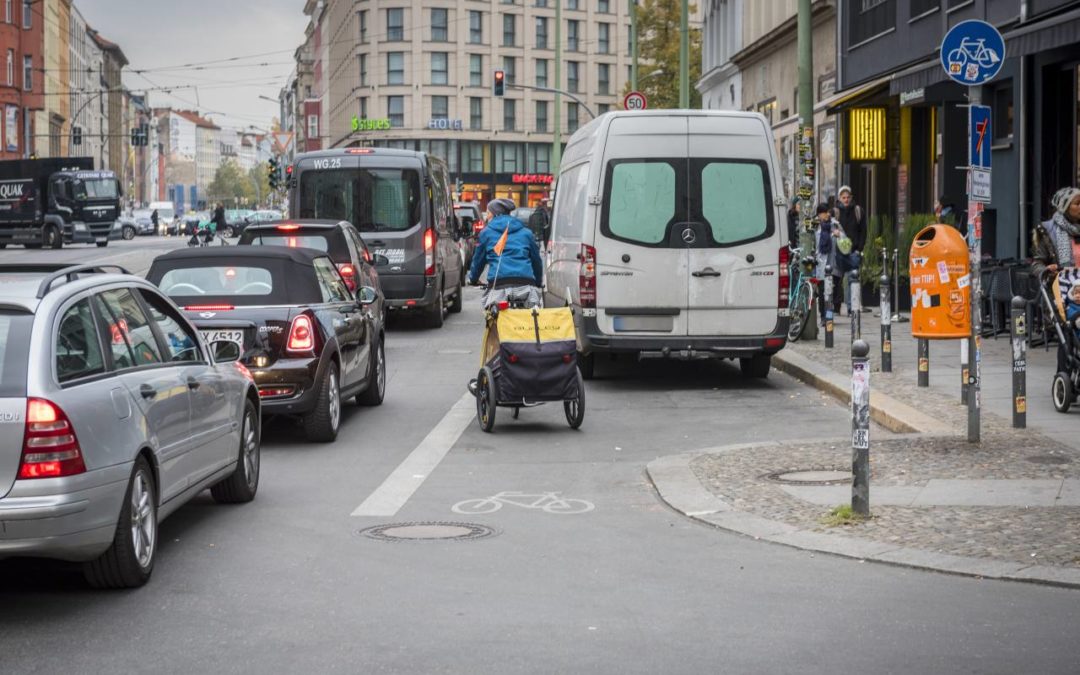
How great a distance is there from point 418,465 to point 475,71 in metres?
98.1

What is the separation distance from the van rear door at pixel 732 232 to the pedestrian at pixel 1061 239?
322 centimetres

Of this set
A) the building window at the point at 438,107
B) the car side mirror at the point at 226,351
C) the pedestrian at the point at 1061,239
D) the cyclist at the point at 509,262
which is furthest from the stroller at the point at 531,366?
the building window at the point at 438,107

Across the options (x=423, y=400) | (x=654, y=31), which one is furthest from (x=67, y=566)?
(x=654, y=31)

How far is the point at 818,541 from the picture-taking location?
829 centimetres

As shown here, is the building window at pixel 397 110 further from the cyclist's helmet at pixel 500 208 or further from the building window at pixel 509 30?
the cyclist's helmet at pixel 500 208

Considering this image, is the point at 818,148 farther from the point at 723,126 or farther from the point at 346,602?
the point at 346,602

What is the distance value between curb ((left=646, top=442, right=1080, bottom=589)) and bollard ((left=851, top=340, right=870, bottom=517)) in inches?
16.5

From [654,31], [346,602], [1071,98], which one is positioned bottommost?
[346,602]

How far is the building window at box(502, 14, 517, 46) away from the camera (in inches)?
4304

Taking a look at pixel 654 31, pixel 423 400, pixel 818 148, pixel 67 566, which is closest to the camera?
pixel 67 566

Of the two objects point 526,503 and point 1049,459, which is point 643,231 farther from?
point 526,503

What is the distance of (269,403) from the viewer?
12172mm

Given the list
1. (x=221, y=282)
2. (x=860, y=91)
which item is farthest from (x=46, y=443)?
(x=860, y=91)

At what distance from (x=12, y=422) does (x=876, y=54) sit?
2618cm
